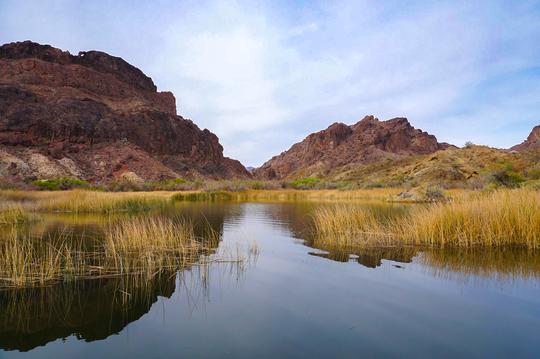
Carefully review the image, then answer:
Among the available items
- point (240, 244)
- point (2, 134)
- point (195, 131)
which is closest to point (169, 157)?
point (195, 131)

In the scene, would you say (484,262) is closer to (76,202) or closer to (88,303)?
(88,303)

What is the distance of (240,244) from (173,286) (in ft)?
15.8

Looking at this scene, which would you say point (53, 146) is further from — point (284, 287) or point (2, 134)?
point (284, 287)

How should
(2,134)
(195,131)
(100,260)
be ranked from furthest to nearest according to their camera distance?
(195,131)
(2,134)
(100,260)

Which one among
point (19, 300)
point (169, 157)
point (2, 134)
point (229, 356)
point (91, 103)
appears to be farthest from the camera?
point (169, 157)

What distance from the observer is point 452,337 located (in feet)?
16.2

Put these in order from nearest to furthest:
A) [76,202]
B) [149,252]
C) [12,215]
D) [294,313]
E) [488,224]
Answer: [294,313] → [149,252] → [488,224] → [12,215] → [76,202]

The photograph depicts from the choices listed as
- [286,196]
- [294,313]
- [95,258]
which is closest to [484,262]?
[294,313]

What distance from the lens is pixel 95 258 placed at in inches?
351

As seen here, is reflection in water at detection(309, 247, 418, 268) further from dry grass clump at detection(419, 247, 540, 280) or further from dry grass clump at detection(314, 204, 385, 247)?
dry grass clump at detection(314, 204, 385, 247)

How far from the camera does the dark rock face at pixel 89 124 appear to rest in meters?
65.6

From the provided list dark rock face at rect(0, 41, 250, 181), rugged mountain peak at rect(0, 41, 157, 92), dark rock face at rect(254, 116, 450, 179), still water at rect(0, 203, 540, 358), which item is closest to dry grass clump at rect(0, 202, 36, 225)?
still water at rect(0, 203, 540, 358)

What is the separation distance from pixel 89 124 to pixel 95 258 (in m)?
74.5

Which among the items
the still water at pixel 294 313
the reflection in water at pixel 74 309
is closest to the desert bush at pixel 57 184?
the reflection in water at pixel 74 309
